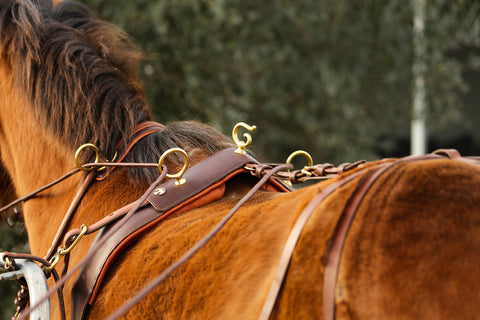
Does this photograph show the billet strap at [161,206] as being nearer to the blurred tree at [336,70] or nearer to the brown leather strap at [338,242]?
the brown leather strap at [338,242]

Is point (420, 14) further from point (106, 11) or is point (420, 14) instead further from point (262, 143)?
point (106, 11)

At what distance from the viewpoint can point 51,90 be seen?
5.92 ft

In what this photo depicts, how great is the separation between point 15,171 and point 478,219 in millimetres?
1667

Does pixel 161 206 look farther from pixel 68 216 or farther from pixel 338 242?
pixel 338 242

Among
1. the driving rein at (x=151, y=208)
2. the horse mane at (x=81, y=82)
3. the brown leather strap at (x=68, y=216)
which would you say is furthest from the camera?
the horse mane at (x=81, y=82)

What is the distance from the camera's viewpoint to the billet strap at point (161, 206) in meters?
A: 1.40

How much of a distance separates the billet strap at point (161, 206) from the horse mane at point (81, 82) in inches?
6.8

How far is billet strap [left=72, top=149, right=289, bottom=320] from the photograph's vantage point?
1.40 meters

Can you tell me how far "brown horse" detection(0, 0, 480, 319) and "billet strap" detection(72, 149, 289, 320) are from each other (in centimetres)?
3

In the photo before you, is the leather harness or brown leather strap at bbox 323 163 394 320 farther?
the leather harness

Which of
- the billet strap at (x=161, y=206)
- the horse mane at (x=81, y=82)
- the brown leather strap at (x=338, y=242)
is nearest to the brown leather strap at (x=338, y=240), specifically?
the brown leather strap at (x=338, y=242)

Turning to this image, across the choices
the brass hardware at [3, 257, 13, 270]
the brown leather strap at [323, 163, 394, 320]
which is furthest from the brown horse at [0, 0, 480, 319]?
the brass hardware at [3, 257, 13, 270]

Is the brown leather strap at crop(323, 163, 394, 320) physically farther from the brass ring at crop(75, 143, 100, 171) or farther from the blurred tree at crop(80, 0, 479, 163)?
the blurred tree at crop(80, 0, 479, 163)

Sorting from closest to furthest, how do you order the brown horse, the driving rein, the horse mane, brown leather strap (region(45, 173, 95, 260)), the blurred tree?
the brown horse → the driving rein → brown leather strap (region(45, 173, 95, 260)) → the horse mane → the blurred tree
